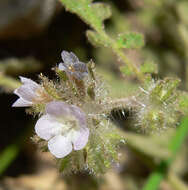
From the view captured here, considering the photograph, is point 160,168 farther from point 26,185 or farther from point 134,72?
point 26,185

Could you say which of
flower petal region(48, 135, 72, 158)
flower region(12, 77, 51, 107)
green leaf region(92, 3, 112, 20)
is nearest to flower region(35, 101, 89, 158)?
flower petal region(48, 135, 72, 158)

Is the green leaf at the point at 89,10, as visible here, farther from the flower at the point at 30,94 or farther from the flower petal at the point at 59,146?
the flower petal at the point at 59,146

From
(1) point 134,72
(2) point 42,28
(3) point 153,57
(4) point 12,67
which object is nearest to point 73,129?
(1) point 134,72

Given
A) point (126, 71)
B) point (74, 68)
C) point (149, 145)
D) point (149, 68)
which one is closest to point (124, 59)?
point (126, 71)

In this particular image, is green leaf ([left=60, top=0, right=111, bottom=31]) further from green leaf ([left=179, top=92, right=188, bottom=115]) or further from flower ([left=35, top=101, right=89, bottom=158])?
flower ([left=35, top=101, right=89, bottom=158])

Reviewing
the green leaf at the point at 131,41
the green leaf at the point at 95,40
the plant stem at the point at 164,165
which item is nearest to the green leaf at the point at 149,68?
the green leaf at the point at 131,41

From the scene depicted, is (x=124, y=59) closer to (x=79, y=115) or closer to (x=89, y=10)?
(x=89, y=10)
